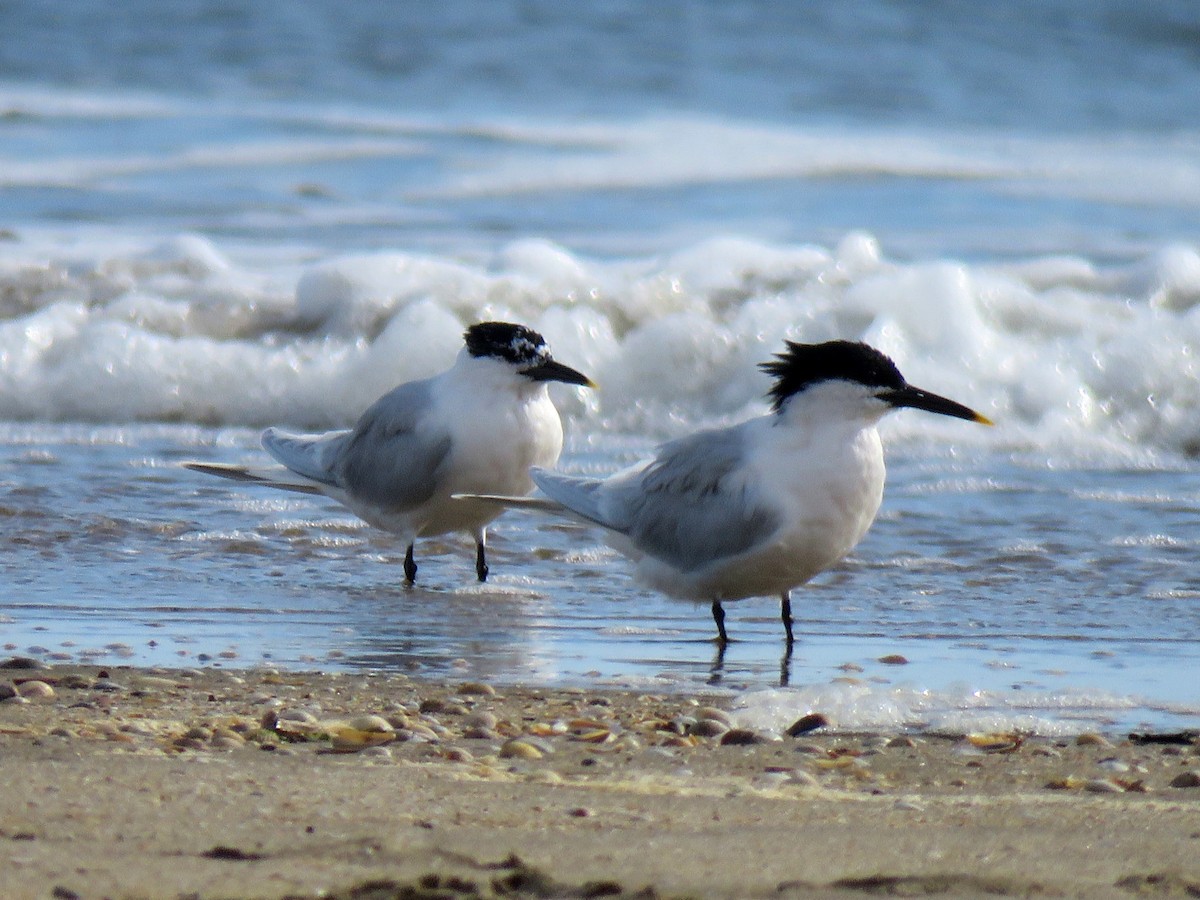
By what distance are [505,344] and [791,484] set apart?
1279 mm

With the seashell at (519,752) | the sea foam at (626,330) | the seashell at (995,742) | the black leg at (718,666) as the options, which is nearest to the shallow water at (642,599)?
the black leg at (718,666)

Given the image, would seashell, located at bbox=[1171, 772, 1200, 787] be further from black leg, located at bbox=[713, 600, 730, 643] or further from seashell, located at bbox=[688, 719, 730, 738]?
black leg, located at bbox=[713, 600, 730, 643]

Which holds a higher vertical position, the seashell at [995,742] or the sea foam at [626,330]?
the sea foam at [626,330]

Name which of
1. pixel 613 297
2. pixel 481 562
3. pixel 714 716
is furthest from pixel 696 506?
pixel 613 297

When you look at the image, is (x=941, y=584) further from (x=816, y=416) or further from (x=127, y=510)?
(x=127, y=510)

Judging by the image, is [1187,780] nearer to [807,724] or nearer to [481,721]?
[807,724]

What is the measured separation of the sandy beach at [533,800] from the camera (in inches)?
90.8

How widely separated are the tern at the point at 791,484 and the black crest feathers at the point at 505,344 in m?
0.90

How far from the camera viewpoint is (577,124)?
17.0 meters

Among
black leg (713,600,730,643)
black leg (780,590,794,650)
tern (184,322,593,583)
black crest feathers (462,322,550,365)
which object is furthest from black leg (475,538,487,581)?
black leg (780,590,794,650)

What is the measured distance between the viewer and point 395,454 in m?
5.64

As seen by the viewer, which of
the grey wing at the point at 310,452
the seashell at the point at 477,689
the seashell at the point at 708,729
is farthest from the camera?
the grey wing at the point at 310,452

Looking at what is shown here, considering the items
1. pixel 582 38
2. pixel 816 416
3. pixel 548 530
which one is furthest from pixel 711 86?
pixel 816 416

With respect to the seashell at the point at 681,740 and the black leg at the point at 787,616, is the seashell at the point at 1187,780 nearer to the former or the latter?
the seashell at the point at 681,740
